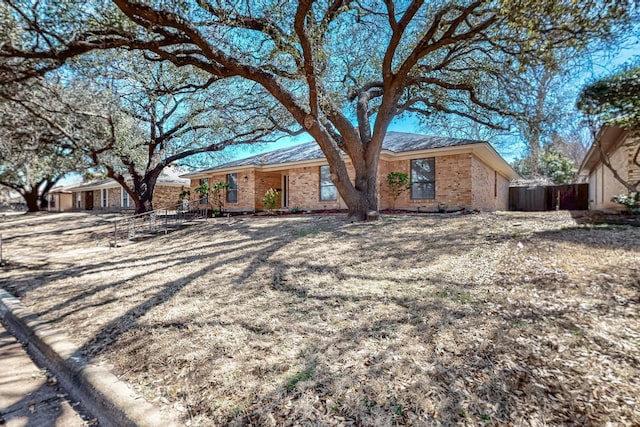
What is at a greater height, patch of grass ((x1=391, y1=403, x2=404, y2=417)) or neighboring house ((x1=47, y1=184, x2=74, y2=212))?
neighboring house ((x1=47, y1=184, x2=74, y2=212))

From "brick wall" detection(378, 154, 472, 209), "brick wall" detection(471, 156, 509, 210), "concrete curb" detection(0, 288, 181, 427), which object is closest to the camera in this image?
"concrete curb" detection(0, 288, 181, 427)

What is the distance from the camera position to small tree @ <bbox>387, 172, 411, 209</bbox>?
11.7m

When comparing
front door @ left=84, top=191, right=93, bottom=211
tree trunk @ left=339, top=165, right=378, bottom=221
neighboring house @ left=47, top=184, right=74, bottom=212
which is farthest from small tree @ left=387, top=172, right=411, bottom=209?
neighboring house @ left=47, top=184, right=74, bottom=212

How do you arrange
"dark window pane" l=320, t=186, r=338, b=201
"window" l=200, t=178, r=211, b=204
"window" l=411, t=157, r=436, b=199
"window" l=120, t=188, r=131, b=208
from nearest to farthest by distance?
"window" l=411, t=157, r=436, b=199
"dark window pane" l=320, t=186, r=338, b=201
"window" l=200, t=178, r=211, b=204
"window" l=120, t=188, r=131, b=208

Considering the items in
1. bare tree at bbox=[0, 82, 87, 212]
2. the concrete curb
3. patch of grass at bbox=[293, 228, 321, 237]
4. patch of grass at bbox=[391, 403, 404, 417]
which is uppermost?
bare tree at bbox=[0, 82, 87, 212]

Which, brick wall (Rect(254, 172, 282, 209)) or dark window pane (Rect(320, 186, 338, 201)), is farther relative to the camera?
brick wall (Rect(254, 172, 282, 209))

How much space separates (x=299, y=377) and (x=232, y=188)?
15927 mm

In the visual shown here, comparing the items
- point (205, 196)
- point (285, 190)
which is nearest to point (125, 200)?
point (205, 196)

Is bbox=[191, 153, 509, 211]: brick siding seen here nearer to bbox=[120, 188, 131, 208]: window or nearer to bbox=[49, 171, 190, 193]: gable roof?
bbox=[49, 171, 190, 193]: gable roof

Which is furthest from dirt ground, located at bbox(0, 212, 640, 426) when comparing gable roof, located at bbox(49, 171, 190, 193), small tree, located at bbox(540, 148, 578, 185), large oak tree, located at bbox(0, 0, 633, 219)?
small tree, located at bbox(540, 148, 578, 185)

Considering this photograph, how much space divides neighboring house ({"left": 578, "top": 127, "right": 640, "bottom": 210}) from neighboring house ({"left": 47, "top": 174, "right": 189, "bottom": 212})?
60.1 feet

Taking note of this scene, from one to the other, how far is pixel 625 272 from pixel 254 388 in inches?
161

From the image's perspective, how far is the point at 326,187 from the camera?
46.2ft

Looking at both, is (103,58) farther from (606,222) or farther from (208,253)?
(606,222)
